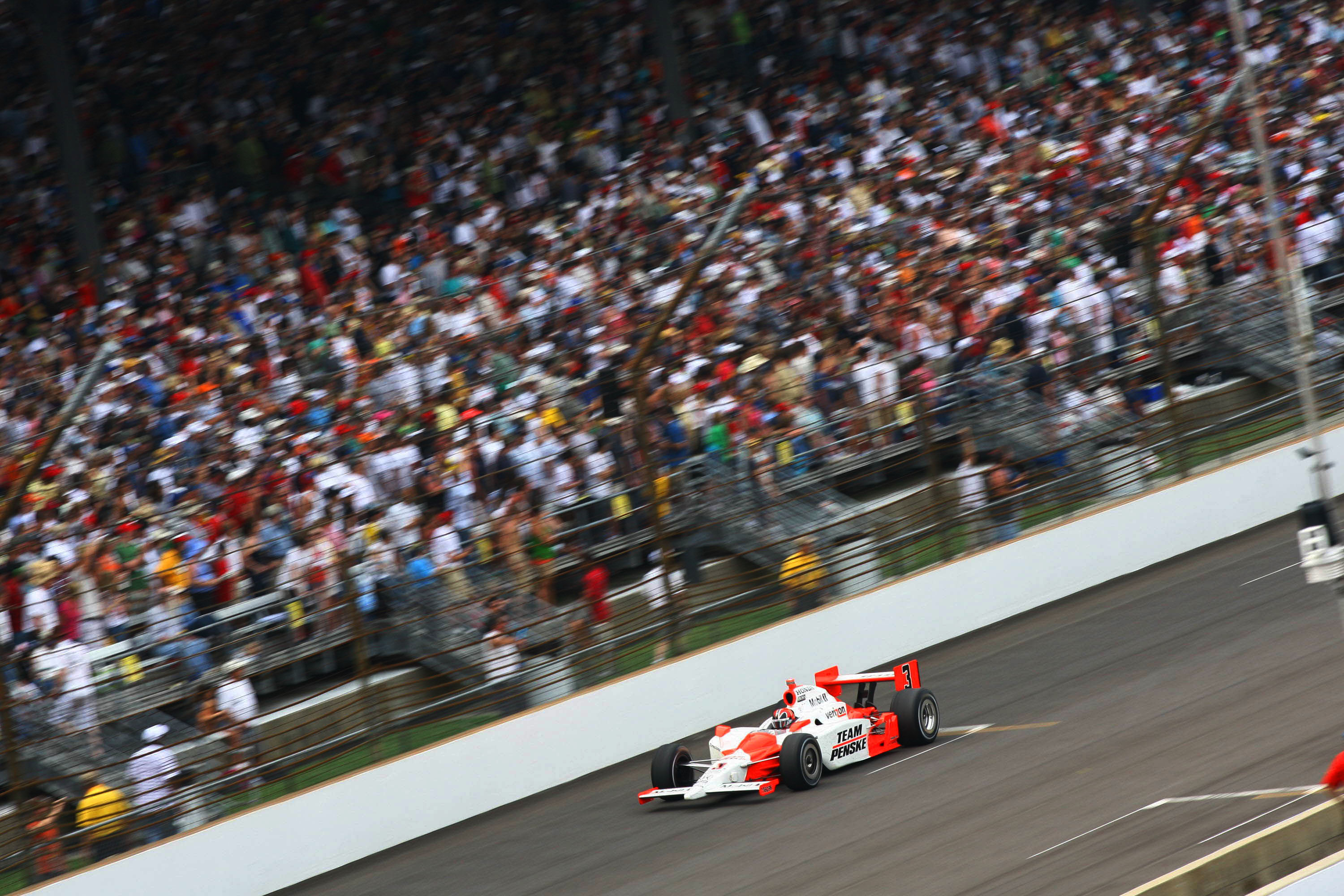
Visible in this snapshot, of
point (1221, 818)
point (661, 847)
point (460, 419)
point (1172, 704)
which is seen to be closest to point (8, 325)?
point (460, 419)

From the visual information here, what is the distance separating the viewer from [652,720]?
14.1m

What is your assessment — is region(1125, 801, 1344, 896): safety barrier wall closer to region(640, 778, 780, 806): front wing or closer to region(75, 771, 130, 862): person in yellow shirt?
region(640, 778, 780, 806): front wing

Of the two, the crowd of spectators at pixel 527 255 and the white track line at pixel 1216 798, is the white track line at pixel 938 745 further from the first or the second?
the crowd of spectators at pixel 527 255

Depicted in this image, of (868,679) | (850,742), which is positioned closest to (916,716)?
(868,679)

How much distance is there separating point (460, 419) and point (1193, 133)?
10288 mm

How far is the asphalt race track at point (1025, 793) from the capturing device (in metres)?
9.33

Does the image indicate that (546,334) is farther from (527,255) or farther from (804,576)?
(804,576)

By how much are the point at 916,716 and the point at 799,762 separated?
44.0 inches

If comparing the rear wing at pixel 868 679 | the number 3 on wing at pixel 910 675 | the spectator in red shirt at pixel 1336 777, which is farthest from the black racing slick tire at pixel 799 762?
the spectator in red shirt at pixel 1336 777

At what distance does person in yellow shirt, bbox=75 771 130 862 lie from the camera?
1141 centimetres

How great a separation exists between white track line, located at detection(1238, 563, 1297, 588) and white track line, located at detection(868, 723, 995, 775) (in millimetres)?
3964

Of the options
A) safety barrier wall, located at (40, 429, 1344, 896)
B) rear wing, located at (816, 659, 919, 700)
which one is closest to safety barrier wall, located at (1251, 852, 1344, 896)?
rear wing, located at (816, 659, 919, 700)

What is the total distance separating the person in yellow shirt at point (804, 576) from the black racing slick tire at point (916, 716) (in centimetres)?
267

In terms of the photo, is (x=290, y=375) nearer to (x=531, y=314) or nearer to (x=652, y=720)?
(x=531, y=314)
